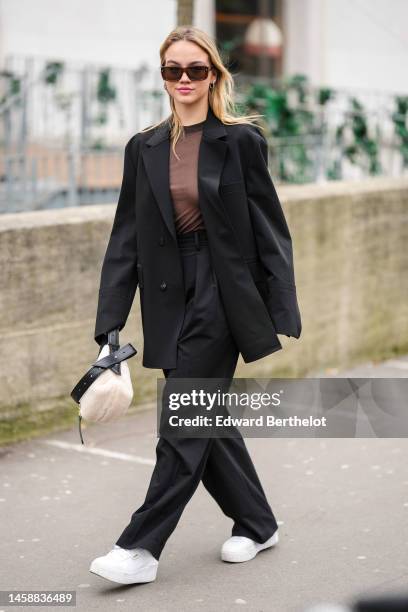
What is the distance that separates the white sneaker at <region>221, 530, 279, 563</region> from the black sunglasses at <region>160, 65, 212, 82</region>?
175 cm

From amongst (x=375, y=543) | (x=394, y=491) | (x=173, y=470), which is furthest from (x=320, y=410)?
(x=173, y=470)

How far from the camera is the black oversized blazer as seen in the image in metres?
4.59

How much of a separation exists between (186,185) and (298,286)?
3990 mm

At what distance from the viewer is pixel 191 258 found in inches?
182

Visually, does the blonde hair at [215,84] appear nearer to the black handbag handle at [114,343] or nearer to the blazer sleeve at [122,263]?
the blazer sleeve at [122,263]

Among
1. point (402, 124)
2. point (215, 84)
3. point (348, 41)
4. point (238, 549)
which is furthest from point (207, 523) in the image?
point (348, 41)

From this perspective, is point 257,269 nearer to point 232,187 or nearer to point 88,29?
point 232,187

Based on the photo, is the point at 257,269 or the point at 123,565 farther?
the point at 257,269

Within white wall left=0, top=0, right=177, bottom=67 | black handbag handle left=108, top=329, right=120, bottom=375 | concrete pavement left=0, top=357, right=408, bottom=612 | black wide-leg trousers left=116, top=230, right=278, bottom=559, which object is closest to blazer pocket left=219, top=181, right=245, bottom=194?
black wide-leg trousers left=116, top=230, right=278, bottom=559

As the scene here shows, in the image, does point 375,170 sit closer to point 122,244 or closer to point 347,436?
point 347,436

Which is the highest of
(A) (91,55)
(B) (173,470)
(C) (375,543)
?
(A) (91,55)

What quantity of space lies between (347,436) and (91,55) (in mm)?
7495

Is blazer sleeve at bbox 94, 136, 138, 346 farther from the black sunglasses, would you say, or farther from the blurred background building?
the blurred background building

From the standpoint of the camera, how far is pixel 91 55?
1352 cm
